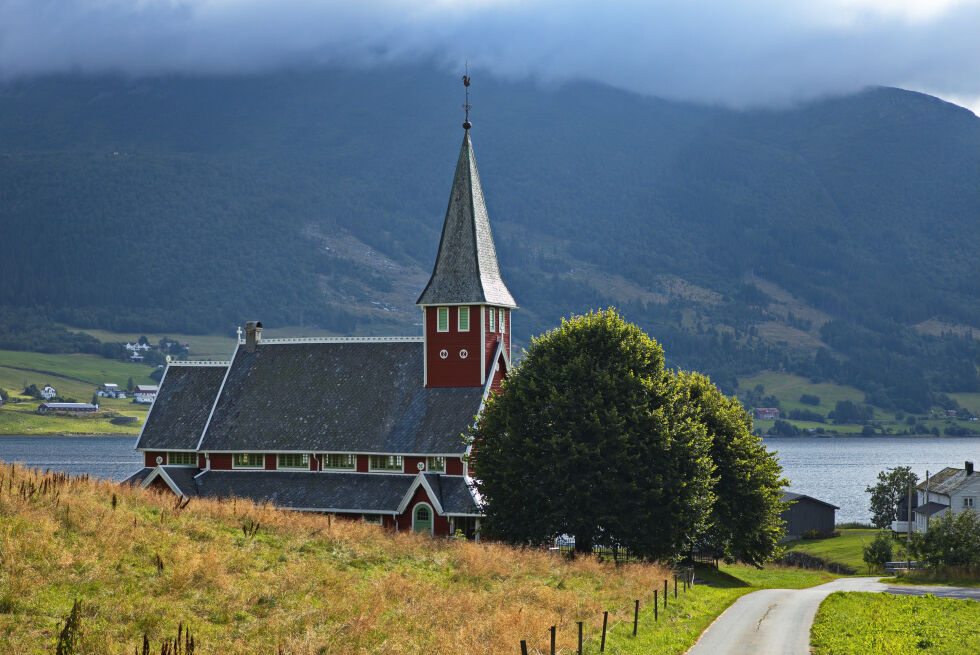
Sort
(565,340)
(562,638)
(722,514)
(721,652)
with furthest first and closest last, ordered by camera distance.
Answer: (722,514), (565,340), (721,652), (562,638)

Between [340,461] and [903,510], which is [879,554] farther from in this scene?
[903,510]

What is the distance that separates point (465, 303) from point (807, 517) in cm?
6106

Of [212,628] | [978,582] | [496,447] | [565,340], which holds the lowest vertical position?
[978,582]

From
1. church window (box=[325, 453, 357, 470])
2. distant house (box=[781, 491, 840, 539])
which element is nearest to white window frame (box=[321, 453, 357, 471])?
church window (box=[325, 453, 357, 470])

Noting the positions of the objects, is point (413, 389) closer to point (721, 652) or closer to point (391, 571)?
point (391, 571)

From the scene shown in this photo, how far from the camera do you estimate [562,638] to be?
1003 inches

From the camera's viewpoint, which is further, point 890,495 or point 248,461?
point 890,495

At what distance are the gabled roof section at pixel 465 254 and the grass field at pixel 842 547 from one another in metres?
39.2

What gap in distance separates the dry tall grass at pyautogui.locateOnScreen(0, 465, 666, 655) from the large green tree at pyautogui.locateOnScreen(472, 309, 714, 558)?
40.2ft

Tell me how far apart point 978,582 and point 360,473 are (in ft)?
116

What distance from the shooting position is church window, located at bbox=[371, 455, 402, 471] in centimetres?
Answer: 6275

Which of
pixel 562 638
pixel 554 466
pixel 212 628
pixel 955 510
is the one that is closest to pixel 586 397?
pixel 554 466

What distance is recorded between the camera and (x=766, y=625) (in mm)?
33438

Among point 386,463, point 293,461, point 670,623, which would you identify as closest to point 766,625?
point 670,623
